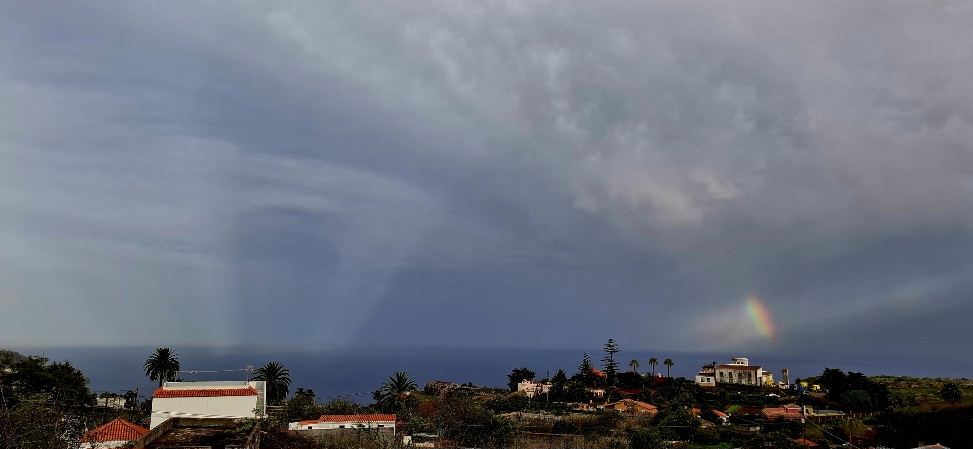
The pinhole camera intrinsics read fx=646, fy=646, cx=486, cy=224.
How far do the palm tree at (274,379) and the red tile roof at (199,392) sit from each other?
27.0 metres

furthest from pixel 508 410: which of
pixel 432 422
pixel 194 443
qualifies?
pixel 194 443

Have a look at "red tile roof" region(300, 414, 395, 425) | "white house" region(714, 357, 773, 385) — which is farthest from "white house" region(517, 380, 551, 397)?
"red tile roof" region(300, 414, 395, 425)

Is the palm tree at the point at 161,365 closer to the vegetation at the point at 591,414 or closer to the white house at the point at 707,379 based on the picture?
the vegetation at the point at 591,414

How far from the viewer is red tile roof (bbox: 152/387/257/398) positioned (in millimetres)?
34031

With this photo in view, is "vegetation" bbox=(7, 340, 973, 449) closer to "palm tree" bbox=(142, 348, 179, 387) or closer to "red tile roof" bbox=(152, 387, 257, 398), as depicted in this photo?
"palm tree" bbox=(142, 348, 179, 387)

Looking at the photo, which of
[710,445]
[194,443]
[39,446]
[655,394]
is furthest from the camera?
[655,394]

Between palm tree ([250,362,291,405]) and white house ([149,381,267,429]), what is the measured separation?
26.9 m

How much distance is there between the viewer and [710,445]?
163 feet

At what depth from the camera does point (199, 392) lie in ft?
113

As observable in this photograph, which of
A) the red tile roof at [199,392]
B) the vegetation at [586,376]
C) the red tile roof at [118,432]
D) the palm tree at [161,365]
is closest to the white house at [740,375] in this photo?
the vegetation at [586,376]

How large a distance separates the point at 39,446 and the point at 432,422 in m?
40.3

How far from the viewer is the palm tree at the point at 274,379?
6169 centimetres

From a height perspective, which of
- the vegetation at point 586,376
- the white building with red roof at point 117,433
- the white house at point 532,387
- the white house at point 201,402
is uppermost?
the white house at point 201,402

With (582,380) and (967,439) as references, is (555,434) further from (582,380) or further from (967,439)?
(582,380)
